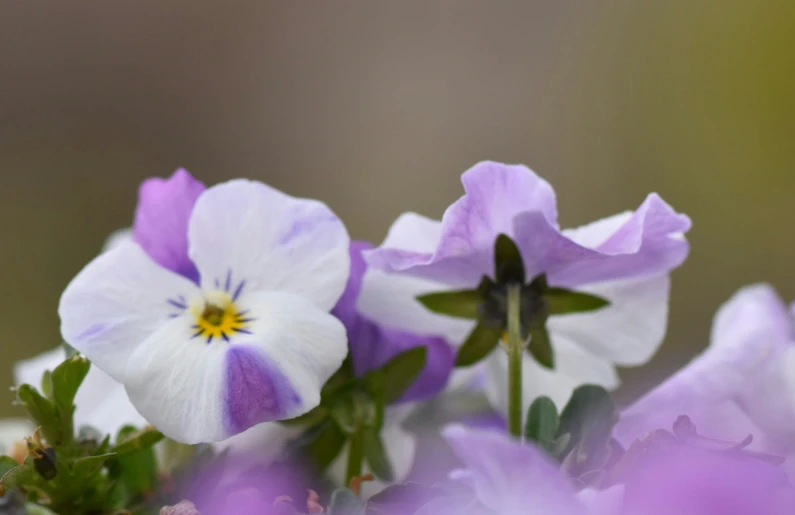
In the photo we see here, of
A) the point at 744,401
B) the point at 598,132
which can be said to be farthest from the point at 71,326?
the point at 598,132

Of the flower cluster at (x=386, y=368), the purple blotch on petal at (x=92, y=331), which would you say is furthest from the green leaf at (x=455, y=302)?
the purple blotch on petal at (x=92, y=331)

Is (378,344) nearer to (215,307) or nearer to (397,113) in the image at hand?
(215,307)

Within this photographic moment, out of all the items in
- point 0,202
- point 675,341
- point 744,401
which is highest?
point 744,401

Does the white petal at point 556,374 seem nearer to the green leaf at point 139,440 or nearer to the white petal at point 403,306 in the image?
the white petal at point 403,306

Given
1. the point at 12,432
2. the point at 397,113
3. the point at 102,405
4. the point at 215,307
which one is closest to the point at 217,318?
the point at 215,307

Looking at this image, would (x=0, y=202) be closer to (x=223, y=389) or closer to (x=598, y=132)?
(x=598, y=132)
